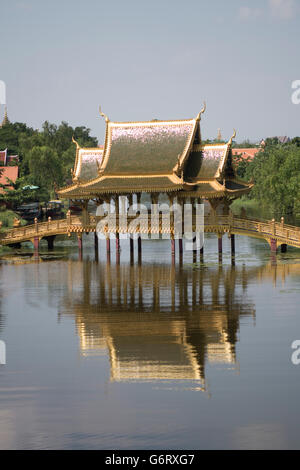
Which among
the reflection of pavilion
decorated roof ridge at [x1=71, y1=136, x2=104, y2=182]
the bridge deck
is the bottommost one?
the reflection of pavilion

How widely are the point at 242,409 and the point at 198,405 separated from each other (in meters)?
1.05

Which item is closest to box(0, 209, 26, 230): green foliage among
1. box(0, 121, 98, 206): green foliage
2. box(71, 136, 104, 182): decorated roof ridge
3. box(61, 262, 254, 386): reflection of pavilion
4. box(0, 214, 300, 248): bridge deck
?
box(0, 121, 98, 206): green foliage

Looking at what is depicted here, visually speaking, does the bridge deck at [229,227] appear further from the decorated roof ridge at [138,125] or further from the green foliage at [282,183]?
the green foliage at [282,183]

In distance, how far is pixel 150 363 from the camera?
23672mm

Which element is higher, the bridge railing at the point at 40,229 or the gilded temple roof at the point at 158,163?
the gilded temple roof at the point at 158,163

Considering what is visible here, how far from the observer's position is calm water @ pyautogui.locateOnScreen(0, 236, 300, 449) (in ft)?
59.7

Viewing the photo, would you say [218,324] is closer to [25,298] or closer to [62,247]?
[25,298]

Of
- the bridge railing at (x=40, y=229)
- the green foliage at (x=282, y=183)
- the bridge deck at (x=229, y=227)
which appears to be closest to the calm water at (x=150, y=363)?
the bridge deck at (x=229, y=227)

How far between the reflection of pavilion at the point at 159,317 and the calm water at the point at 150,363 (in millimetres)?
53

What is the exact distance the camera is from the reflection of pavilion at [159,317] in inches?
942

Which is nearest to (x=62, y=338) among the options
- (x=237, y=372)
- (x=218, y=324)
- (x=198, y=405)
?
(x=218, y=324)

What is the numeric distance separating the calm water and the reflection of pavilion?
2.1 inches

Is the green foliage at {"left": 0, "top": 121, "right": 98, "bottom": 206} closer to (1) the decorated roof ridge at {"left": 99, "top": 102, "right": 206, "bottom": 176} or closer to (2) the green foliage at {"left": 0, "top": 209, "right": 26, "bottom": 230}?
(2) the green foliage at {"left": 0, "top": 209, "right": 26, "bottom": 230}

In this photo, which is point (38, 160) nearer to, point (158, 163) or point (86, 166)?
point (86, 166)
